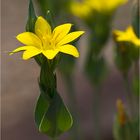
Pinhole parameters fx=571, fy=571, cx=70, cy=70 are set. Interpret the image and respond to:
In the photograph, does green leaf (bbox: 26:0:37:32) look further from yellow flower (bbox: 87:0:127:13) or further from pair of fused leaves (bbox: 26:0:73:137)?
yellow flower (bbox: 87:0:127:13)

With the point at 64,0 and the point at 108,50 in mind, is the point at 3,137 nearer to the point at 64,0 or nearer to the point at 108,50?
the point at 64,0

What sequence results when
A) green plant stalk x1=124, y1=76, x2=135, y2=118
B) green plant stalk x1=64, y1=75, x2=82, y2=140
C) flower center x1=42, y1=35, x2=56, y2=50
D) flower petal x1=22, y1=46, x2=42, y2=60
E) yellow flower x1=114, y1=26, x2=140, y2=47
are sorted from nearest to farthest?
flower petal x1=22, y1=46, x2=42, y2=60, flower center x1=42, y1=35, x2=56, y2=50, yellow flower x1=114, y1=26, x2=140, y2=47, green plant stalk x1=124, y1=76, x2=135, y2=118, green plant stalk x1=64, y1=75, x2=82, y2=140

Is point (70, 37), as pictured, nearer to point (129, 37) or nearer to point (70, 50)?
point (70, 50)

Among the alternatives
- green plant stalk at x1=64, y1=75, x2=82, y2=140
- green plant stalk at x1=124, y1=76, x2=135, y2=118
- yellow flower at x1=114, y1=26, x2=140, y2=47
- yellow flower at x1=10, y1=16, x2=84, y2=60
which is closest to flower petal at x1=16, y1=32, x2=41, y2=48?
yellow flower at x1=10, y1=16, x2=84, y2=60

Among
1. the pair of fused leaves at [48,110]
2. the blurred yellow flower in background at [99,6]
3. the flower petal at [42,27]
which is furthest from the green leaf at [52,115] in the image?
the blurred yellow flower in background at [99,6]

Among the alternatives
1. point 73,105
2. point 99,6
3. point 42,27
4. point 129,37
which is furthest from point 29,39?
point 73,105

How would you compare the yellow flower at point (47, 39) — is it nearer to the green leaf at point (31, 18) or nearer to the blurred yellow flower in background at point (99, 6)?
the green leaf at point (31, 18)

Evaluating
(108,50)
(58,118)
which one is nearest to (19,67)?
(108,50)
